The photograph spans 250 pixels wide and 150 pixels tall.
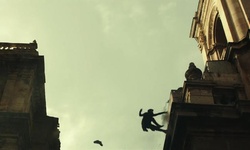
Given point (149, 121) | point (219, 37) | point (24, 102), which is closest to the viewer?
point (149, 121)

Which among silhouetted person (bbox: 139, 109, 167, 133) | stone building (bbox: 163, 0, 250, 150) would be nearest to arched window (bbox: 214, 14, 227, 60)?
stone building (bbox: 163, 0, 250, 150)

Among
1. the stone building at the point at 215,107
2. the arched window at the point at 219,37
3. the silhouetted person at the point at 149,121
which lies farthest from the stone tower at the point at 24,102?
the arched window at the point at 219,37

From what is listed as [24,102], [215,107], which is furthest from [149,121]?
[24,102]

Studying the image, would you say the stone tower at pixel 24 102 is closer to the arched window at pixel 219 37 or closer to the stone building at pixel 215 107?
the stone building at pixel 215 107

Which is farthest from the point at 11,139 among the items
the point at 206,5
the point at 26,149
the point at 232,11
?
the point at 206,5

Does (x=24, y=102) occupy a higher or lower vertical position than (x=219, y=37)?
lower

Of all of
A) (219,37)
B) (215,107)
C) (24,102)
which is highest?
(219,37)

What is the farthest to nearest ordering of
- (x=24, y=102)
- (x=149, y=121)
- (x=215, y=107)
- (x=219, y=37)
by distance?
(x=219, y=37) < (x=24, y=102) < (x=149, y=121) < (x=215, y=107)

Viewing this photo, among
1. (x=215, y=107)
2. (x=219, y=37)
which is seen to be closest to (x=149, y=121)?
(x=215, y=107)

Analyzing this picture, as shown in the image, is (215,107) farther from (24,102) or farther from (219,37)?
(219,37)

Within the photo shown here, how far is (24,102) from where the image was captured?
846 inches

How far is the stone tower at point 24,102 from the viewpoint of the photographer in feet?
64.8

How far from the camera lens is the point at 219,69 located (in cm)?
1734

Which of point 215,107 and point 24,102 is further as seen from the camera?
point 24,102
